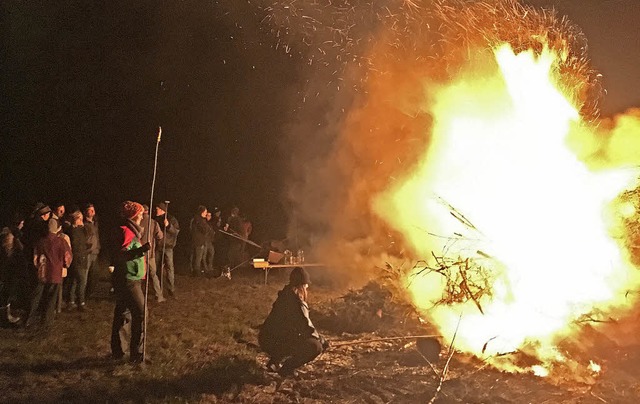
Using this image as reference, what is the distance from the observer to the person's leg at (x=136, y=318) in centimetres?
672

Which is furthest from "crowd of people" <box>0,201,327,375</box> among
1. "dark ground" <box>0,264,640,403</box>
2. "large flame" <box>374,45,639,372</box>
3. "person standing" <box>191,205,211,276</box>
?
"large flame" <box>374,45,639,372</box>

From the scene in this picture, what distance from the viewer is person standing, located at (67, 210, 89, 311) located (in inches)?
376

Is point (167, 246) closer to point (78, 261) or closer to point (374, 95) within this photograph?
point (78, 261)

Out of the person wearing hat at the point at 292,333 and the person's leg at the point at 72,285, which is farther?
the person's leg at the point at 72,285

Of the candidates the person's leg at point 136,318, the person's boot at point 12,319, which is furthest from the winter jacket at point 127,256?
the person's boot at point 12,319

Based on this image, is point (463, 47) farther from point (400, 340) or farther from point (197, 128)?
point (197, 128)

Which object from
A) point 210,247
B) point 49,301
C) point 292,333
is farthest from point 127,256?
point 210,247

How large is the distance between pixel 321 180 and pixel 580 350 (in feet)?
32.1

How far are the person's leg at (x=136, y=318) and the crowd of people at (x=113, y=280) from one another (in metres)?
0.01

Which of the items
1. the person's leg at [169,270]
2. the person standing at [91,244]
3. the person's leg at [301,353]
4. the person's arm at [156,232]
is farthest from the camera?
the person's leg at [169,270]

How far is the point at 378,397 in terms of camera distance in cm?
621

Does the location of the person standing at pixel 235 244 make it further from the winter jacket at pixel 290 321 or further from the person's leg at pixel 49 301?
the winter jacket at pixel 290 321

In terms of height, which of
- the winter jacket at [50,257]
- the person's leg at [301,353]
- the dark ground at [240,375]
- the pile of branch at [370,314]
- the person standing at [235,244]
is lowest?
the dark ground at [240,375]

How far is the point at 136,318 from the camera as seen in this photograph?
679cm
